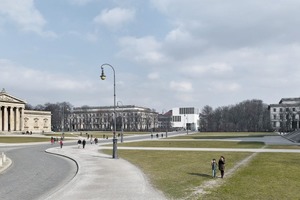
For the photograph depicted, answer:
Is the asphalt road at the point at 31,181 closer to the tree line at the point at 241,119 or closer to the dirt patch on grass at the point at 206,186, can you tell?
the dirt patch on grass at the point at 206,186

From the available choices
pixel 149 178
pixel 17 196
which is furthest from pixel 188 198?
pixel 17 196

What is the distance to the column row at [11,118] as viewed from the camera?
12094cm

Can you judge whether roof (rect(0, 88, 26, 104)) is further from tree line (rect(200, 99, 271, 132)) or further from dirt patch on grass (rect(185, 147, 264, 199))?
dirt patch on grass (rect(185, 147, 264, 199))

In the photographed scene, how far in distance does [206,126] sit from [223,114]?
13.7 meters

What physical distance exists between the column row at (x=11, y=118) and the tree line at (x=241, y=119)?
88580mm

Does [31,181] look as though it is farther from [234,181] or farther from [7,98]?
[7,98]

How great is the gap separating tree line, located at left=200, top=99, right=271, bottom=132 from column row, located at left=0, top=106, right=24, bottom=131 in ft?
291

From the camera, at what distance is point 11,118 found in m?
124

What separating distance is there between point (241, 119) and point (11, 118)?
11230 centimetres

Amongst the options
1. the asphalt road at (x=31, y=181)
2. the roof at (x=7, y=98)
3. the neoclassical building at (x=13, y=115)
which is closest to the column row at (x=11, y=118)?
the neoclassical building at (x=13, y=115)

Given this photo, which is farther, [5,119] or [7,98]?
[7,98]

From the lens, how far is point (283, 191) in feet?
53.2

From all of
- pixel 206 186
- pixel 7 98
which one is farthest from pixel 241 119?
pixel 206 186

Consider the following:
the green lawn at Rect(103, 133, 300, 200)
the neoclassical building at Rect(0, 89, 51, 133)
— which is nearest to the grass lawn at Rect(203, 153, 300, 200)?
the green lawn at Rect(103, 133, 300, 200)
